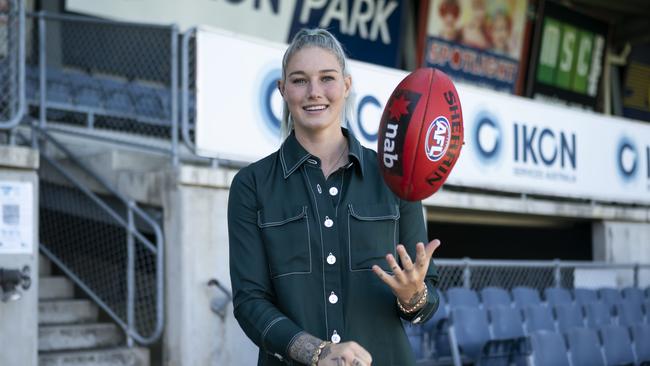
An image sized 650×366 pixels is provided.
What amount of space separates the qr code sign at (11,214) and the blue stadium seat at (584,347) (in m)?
4.02

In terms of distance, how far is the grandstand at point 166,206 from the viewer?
5957 mm

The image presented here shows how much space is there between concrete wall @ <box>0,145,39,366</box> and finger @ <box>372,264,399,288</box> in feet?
14.0

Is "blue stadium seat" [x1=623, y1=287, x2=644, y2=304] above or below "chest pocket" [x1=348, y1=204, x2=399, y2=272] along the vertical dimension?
below

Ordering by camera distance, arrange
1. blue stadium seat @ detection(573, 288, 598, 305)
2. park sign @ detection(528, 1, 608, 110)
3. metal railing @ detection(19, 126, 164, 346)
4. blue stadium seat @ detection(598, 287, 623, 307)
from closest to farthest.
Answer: metal railing @ detection(19, 126, 164, 346) → blue stadium seat @ detection(573, 288, 598, 305) → blue stadium seat @ detection(598, 287, 623, 307) → park sign @ detection(528, 1, 608, 110)

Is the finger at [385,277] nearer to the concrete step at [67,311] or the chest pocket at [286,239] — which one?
the chest pocket at [286,239]

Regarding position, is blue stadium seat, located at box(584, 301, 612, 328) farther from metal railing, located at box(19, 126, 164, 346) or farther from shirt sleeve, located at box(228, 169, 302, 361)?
shirt sleeve, located at box(228, 169, 302, 361)

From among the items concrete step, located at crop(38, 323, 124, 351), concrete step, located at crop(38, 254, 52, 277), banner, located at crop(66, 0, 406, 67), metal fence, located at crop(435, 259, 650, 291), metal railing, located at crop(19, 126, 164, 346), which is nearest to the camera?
concrete step, located at crop(38, 323, 124, 351)

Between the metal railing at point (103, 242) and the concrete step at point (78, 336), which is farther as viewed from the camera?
the metal railing at point (103, 242)

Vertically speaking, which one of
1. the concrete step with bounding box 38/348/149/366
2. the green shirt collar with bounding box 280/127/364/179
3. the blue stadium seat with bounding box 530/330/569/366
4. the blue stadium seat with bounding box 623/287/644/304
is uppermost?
the green shirt collar with bounding box 280/127/364/179

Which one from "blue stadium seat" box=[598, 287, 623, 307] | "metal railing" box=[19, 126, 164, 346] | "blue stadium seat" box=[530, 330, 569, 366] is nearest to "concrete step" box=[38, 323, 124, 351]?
"metal railing" box=[19, 126, 164, 346]

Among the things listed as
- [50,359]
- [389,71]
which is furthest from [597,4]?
[50,359]

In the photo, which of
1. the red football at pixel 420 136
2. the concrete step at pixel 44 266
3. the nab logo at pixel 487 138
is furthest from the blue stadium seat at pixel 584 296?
the red football at pixel 420 136

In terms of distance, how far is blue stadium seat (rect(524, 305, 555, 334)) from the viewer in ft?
22.5

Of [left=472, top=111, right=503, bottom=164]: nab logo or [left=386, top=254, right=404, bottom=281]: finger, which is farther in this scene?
[left=472, top=111, right=503, bottom=164]: nab logo
